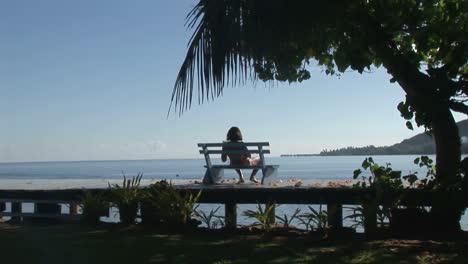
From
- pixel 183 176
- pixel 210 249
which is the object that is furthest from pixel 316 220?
pixel 183 176

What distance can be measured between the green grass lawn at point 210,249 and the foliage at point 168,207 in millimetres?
396

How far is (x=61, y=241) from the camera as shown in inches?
324

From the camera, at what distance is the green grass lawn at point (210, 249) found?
6.82 metres

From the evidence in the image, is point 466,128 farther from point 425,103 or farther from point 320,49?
point 320,49

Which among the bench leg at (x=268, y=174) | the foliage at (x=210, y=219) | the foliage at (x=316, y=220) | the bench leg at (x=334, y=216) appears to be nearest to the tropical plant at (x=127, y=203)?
the foliage at (x=210, y=219)

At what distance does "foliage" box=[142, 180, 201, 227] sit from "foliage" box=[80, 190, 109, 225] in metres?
0.76

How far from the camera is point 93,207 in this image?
9805mm

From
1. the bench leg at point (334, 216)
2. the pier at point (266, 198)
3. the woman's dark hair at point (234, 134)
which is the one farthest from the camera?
the woman's dark hair at point (234, 134)

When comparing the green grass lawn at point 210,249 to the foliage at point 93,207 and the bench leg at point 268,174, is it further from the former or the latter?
the bench leg at point 268,174

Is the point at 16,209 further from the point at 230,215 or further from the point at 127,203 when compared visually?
the point at 230,215

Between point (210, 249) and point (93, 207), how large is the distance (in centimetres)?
304

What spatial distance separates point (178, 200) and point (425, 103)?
12.2 ft

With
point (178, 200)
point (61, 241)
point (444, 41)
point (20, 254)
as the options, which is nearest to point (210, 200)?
point (178, 200)

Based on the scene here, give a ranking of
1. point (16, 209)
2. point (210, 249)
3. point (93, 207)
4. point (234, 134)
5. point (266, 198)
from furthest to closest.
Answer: point (234, 134) < point (16, 209) < point (93, 207) < point (266, 198) < point (210, 249)
